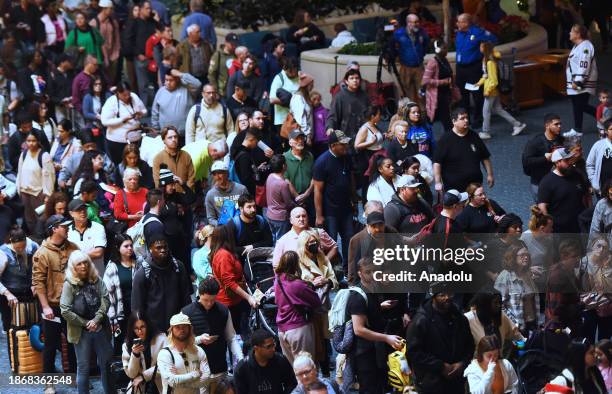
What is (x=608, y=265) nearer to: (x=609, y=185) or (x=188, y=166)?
(x=609, y=185)

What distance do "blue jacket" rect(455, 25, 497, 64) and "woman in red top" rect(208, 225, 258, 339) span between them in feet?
25.1

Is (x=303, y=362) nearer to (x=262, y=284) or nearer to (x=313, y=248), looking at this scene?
(x=313, y=248)

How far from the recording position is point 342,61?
21422mm

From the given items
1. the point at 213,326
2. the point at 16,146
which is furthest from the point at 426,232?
the point at 16,146

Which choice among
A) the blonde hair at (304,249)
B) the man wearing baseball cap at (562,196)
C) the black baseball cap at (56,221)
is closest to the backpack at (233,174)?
the black baseball cap at (56,221)

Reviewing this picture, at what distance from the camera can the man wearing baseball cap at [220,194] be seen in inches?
579

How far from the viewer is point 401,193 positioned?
553 inches

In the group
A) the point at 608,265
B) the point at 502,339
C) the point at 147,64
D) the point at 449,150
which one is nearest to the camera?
the point at 502,339

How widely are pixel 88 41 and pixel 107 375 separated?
35.3ft

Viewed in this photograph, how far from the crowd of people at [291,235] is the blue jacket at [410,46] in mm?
608

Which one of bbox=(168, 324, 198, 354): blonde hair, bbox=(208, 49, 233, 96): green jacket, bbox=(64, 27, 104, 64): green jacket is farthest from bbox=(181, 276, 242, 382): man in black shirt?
bbox=(64, 27, 104, 64): green jacket

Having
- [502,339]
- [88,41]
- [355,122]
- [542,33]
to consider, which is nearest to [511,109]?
[542,33]

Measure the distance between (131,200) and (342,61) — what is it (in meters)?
7.32

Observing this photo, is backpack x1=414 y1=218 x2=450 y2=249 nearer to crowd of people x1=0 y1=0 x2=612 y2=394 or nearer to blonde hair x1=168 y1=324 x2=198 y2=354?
crowd of people x1=0 y1=0 x2=612 y2=394
